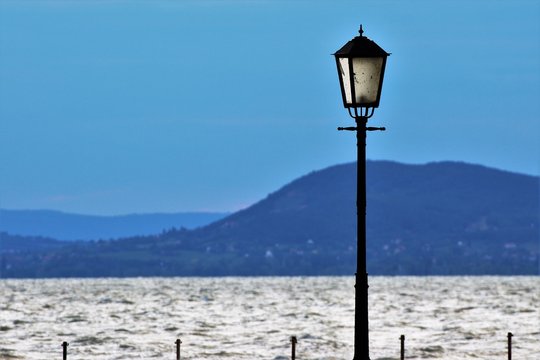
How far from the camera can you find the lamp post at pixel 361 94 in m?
23.5

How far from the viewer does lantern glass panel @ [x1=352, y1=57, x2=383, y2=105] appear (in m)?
23.7

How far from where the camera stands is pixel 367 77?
23.8m

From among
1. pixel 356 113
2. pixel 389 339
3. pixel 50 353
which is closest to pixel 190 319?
pixel 389 339

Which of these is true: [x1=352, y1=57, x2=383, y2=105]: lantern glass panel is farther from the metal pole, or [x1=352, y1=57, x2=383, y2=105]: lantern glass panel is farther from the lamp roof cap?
the metal pole

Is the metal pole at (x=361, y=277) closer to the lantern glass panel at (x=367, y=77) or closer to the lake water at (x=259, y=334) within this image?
the lantern glass panel at (x=367, y=77)

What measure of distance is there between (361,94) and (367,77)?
31cm

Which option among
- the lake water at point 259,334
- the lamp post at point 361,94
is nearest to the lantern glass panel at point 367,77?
the lamp post at point 361,94

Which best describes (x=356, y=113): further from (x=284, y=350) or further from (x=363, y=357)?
(x=284, y=350)

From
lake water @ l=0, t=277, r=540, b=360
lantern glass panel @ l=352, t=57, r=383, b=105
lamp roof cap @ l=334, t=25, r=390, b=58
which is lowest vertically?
lake water @ l=0, t=277, r=540, b=360

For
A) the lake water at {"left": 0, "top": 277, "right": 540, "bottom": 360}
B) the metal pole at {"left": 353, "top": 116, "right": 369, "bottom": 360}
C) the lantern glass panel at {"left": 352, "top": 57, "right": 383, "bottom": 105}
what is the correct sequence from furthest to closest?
Result: the lake water at {"left": 0, "top": 277, "right": 540, "bottom": 360}
the lantern glass panel at {"left": 352, "top": 57, "right": 383, "bottom": 105}
the metal pole at {"left": 353, "top": 116, "right": 369, "bottom": 360}

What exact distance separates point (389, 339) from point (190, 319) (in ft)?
152

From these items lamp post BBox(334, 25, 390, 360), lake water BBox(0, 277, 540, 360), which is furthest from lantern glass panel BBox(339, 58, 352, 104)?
lake water BBox(0, 277, 540, 360)

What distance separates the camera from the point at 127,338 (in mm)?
98188

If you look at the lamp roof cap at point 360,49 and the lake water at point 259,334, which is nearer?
the lamp roof cap at point 360,49
